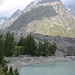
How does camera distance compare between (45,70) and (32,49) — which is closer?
(45,70)

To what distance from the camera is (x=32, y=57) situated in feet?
470

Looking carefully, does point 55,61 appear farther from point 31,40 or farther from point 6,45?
point 6,45

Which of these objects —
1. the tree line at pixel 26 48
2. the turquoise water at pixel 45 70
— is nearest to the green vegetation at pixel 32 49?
the tree line at pixel 26 48

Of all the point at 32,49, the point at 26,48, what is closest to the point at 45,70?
the point at 32,49

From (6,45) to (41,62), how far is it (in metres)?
20.6

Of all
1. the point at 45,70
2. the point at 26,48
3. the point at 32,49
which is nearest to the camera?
the point at 45,70

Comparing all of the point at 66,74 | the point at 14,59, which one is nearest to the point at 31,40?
the point at 14,59

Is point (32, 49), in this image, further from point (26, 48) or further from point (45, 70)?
point (45, 70)

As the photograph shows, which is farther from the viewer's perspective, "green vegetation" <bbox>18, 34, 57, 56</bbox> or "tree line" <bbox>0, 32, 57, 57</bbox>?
"green vegetation" <bbox>18, 34, 57, 56</bbox>

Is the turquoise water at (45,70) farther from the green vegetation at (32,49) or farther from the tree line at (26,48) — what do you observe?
the green vegetation at (32,49)

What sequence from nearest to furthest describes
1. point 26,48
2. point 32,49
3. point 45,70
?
point 45,70
point 32,49
point 26,48

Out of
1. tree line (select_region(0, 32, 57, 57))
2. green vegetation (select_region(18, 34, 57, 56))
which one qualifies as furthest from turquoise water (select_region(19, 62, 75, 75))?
green vegetation (select_region(18, 34, 57, 56))

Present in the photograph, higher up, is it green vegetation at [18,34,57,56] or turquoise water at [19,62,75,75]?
green vegetation at [18,34,57,56]

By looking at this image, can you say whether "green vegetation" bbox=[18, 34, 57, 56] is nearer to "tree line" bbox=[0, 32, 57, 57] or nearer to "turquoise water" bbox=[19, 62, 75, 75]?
"tree line" bbox=[0, 32, 57, 57]
